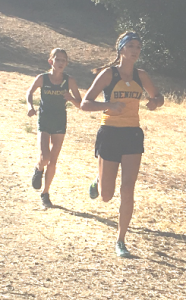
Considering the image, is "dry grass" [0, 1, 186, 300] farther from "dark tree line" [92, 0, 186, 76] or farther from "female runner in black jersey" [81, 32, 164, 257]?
"dark tree line" [92, 0, 186, 76]

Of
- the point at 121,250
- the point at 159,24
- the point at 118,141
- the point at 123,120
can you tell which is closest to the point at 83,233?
the point at 121,250

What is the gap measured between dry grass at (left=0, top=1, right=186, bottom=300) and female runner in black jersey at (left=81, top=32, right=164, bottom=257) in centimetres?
43

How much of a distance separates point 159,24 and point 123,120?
20204 mm

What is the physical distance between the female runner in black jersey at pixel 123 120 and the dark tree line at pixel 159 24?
19713 millimetres

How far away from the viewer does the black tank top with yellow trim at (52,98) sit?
6.81m

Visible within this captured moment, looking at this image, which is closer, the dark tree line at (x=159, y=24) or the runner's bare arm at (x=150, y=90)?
the runner's bare arm at (x=150, y=90)

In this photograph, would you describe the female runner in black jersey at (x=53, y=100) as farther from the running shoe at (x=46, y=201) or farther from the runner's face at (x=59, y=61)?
the running shoe at (x=46, y=201)

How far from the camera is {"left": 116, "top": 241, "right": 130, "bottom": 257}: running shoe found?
5625 millimetres

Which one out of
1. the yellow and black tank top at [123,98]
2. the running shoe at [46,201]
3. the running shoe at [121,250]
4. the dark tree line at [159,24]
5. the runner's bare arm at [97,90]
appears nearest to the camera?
the runner's bare arm at [97,90]

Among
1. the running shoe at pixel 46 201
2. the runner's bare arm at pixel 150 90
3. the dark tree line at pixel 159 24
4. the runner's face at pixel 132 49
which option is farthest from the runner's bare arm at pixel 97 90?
the dark tree line at pixel 159 24

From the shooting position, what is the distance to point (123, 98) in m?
5.52

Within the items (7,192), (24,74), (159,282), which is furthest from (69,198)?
(24,74)

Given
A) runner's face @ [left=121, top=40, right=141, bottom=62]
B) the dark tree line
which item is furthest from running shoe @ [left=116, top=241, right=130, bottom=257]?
the dark tree line

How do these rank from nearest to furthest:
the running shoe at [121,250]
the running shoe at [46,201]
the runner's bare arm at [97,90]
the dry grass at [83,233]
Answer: the dry grass at [83,233] < the runner's bare arm at [97,90] < the running shoe at [121,250] < the running shoe at [46,201]
